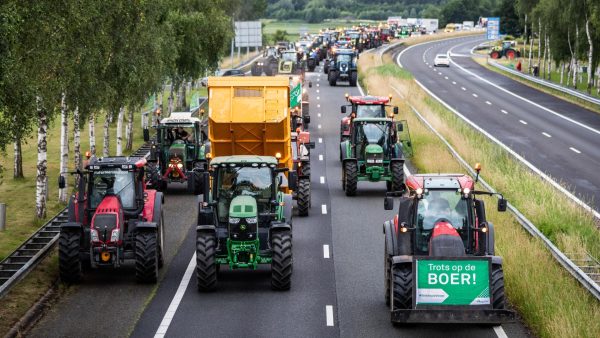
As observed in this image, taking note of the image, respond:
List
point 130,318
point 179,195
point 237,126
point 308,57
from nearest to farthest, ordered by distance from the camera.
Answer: point 130,318 → point 237,126 → point 179,195 → point 308,57

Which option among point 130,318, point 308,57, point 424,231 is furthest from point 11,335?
point 308,57

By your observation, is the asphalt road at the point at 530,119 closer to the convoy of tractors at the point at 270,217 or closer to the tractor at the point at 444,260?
the convoy of tractors at the point at 270,217

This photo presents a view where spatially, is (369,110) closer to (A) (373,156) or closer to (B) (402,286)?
(A) (373,156)

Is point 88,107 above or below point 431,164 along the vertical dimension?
above

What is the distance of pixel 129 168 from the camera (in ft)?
76.7

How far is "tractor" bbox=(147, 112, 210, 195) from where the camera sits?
119 feet

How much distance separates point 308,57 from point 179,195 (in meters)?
64.8

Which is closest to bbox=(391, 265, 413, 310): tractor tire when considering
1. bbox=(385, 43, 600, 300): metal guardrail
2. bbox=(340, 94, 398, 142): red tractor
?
bbox=(385, 43, 600, 300): metal guardrail

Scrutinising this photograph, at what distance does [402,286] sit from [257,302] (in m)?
4.13

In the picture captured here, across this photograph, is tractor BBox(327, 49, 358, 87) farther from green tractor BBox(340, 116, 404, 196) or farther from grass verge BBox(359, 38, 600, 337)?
green tractor BBox(340, 116, 404, 196)

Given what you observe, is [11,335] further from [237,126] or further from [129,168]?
[237,126]

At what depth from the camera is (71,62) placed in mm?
27109

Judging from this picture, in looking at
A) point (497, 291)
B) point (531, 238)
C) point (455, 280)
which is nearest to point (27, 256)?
point (455, 280)

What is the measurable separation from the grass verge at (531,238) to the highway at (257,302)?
98cm
